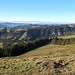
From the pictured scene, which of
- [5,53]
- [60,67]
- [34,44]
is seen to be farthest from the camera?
[34,44]

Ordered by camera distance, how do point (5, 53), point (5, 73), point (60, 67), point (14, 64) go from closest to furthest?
1. point (5, 73)
2. point (60, 67)
3. point (14, 64)
4. point (5, 53)

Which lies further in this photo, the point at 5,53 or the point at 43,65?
the point at 5,53

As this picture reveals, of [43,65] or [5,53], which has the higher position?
[43,65]

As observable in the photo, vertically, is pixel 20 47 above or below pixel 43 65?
below

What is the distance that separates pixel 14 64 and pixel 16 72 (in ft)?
11.4

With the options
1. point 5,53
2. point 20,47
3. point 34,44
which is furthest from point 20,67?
point 34,44

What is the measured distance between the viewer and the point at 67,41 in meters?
135

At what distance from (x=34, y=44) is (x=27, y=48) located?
10478 mm

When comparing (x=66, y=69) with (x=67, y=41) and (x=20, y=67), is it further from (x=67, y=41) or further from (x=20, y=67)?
(x=67, y=41)

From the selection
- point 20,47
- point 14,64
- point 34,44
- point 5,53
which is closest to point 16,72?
point 14,64

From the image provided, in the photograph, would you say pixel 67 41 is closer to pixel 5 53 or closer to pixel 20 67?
pixel 5 53

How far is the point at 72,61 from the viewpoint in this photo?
1005 inches

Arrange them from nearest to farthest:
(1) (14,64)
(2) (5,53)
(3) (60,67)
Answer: (3) (60,67), (1) (14,64), (2) (5,53)

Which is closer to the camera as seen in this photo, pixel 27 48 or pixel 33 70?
pixel 33 70
